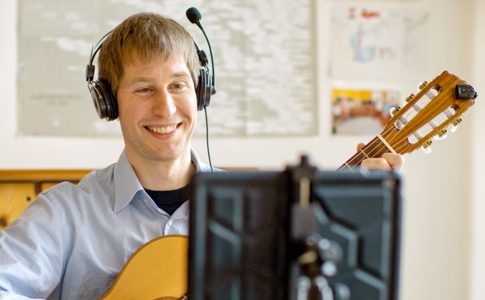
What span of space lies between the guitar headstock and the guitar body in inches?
20.2

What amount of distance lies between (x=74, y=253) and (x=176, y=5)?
1.22 meters

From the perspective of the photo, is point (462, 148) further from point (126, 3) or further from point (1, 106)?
point (1, 106)

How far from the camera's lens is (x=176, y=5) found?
2.31m

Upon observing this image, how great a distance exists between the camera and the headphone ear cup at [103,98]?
1.43m

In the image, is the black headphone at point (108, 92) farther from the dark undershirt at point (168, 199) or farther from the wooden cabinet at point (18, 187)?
the wooden cabinet at point (18, 187)

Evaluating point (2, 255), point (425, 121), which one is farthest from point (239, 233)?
point (2, 255)

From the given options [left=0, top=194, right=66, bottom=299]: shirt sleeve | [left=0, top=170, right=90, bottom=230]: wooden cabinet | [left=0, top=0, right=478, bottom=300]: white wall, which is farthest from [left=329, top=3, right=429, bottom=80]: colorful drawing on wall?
[left=0, top=194, right=66, bottom=299]: shirt sleeve

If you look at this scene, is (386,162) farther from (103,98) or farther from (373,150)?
(103,98)

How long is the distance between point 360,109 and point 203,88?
1.12 metres

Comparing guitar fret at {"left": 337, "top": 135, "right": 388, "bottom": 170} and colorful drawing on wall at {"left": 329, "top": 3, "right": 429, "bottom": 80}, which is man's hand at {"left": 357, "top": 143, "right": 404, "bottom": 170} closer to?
guitar fret at {"left": 337, "top": 135, "right": 388, "bottom": 170}

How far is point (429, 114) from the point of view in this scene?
4.02ft

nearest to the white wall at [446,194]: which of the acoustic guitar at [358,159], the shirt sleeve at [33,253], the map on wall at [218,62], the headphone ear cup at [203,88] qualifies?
the map on wall at [218,62]

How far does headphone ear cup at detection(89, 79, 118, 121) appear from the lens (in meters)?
1.43

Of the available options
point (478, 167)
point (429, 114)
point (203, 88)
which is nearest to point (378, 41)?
point (478, 167)
